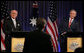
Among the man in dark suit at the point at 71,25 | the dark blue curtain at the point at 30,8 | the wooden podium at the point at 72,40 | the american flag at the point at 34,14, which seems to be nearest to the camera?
the wooden podium at the point at 72,40

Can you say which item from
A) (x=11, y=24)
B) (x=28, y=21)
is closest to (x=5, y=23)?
(x=11, y=24)

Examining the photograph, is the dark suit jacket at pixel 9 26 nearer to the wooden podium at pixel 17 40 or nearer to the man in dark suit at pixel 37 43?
the wooden podium at pixel 17 40

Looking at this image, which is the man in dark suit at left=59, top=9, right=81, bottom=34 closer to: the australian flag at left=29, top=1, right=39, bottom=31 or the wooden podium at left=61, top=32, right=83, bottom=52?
the wooden podium at left=61, top=32, right=83, bottom=52

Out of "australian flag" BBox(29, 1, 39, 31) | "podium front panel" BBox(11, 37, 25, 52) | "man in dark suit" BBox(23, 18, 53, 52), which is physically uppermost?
"australian flag" BBox(29, 1, 39, 31)

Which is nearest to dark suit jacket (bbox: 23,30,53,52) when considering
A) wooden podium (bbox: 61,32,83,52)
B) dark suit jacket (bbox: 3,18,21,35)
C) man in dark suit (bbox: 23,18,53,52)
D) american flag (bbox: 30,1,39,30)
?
man in dark suit (bbox: 23,18,53,52)

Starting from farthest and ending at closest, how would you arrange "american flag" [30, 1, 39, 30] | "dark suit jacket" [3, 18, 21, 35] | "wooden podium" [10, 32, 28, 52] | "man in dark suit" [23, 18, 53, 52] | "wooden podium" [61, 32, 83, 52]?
Answer: 1. "american flag" [30, 1, 39, 30]
2. "dark suit jacket" [3, 18, 21, 35]
3. "wooden podium" [61, 32, 83, 52]
4. "wooden podium" [10, 32, 28, 52]
5. "man in dark suit" [23, 18, 53, 52]

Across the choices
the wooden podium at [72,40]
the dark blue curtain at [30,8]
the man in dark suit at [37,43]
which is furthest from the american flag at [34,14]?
the man in dark suit at [37,43]

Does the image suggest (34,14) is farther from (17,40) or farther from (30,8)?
(17,40)

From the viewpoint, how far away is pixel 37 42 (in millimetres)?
3201

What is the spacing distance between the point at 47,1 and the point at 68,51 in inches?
106

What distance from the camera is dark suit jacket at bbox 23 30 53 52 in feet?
10.5

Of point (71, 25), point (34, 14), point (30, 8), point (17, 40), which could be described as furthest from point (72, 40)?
point (30, 8)

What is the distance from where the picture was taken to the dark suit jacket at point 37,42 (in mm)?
3186

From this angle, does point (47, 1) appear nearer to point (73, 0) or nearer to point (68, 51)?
point (73, 0)
